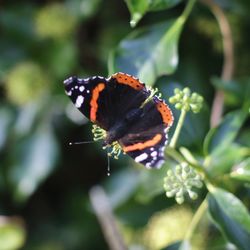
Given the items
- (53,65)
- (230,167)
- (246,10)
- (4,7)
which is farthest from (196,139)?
(4,7)

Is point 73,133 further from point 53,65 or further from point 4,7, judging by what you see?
point 4,7

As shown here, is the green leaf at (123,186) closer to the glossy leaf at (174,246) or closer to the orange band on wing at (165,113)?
the glossy leaf at (174,246)

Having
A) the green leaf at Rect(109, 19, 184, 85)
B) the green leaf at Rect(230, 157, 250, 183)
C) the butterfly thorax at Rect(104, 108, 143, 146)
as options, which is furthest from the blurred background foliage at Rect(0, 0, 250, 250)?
the green leaf at Rect(230, 157, 250, 183)

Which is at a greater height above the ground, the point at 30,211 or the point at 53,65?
the point at 53,65

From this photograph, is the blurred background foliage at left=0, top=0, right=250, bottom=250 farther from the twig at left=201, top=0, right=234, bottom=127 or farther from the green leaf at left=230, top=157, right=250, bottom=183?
the green leaf at left=230, top=157, right=250, bottom=183

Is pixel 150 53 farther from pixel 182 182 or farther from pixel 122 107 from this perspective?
pixel 182 182

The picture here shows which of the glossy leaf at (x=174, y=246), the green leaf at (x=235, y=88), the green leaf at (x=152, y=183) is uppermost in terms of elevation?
the green leaf at (x=235, y=88)

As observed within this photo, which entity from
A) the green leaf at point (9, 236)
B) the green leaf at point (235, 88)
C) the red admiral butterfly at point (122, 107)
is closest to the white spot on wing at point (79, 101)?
the red admiral butterfly at point (122, 107)
